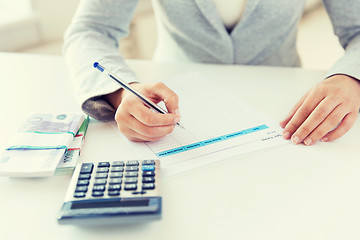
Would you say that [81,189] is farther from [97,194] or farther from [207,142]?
[207,142]

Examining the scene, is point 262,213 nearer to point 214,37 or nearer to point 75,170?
point 75,170

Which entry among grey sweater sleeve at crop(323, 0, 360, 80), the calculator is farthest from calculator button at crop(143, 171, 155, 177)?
grey sweater sleeve at crop(323, 0, 360, 80)

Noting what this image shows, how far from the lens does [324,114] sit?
1.78 ft

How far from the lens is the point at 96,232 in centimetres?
38

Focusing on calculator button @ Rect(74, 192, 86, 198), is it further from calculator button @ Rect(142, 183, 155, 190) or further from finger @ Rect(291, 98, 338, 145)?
finger @ Rect(291, 98, 338, 145)

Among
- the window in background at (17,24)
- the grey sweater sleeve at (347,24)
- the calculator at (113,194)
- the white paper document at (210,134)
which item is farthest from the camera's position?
the window in background at (17,24)

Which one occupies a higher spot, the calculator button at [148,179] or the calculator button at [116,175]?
the calculator button at [116,175]

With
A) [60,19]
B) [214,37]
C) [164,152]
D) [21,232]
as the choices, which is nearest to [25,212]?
[21,232]

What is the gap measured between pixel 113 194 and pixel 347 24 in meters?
0.62

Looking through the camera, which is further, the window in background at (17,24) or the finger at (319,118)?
the window in background at (17,24)

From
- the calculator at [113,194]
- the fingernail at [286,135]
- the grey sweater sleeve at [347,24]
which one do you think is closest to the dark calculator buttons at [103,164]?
the calculator at [113,194]

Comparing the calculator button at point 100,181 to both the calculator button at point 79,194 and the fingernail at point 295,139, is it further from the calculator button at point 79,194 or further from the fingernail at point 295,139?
the fingernail at point 295,139

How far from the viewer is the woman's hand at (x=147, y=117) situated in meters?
0.50

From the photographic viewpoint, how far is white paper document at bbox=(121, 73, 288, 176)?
49 centimetres
